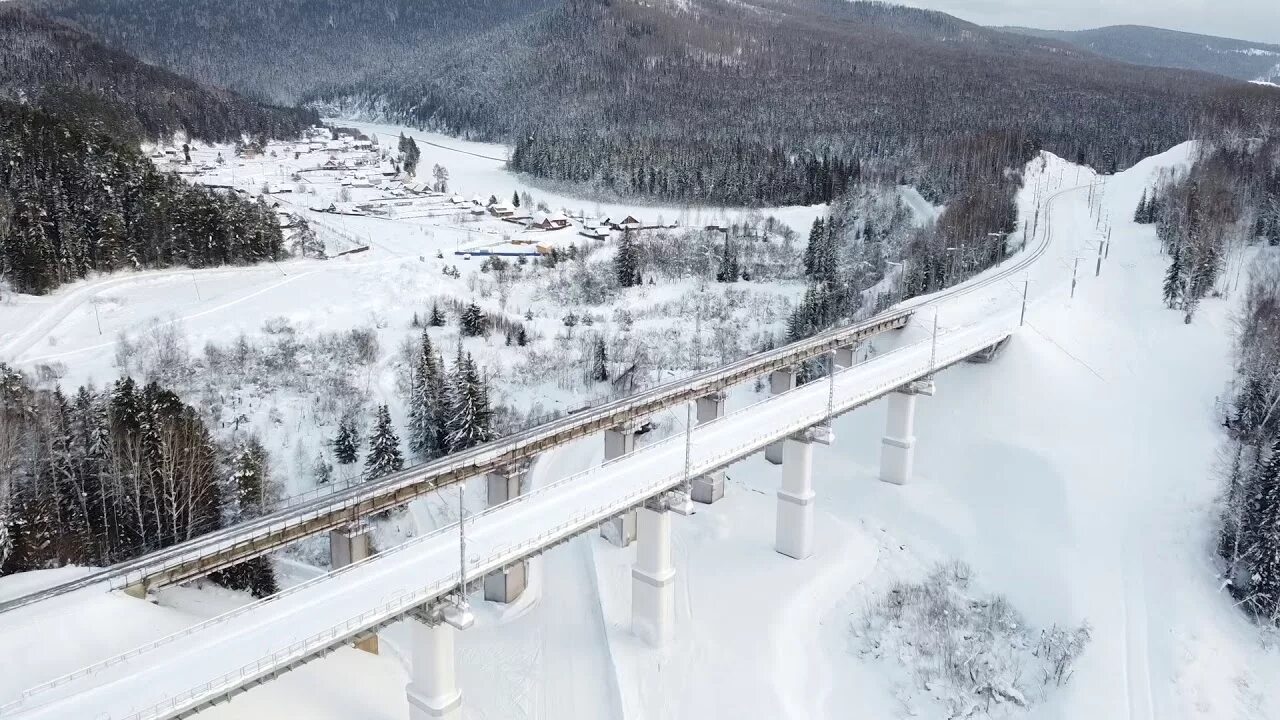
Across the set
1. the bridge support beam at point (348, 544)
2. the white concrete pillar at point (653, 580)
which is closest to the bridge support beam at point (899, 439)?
the white concrete pillar at point (653, 580)

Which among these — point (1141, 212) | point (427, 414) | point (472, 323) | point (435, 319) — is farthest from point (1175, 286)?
point (435, 319)

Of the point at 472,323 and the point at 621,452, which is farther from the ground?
the point at 621,452

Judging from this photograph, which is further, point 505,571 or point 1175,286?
point 1175,286

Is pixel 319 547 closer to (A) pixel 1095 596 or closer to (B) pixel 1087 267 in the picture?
(A) pixel 1095 596

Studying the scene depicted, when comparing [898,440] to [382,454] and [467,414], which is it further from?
[382,454]

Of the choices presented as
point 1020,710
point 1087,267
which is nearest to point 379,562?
point 1020,710

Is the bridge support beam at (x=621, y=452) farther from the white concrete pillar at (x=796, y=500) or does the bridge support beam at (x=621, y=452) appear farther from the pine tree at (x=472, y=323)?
the pine tree at (x=472, y=323)
